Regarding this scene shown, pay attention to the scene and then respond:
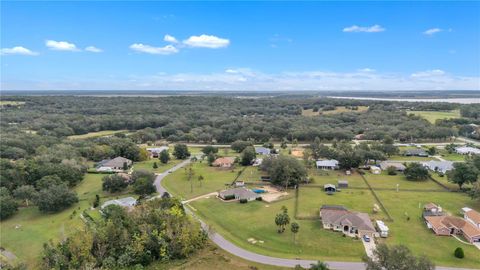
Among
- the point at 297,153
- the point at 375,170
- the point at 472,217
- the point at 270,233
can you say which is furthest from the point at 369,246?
the point at 297,153

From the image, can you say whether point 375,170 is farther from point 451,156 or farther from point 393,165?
point 451,156

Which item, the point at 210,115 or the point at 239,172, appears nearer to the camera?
the point at 239,172

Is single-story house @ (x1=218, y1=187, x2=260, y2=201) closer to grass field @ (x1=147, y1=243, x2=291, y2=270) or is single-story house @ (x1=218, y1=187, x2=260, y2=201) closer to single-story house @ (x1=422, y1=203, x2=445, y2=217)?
grass field @ (x1=147, y1=243, x2=291, y2=270)

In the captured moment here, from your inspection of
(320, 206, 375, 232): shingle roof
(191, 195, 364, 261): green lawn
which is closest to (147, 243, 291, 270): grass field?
(191, 195, 364, 261): green lawn

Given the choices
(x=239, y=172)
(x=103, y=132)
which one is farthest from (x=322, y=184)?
(x=103, y=132)

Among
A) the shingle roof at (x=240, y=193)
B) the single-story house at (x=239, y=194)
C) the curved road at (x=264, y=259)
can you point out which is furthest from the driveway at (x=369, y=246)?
the shingle roof at (x=240, y=193)

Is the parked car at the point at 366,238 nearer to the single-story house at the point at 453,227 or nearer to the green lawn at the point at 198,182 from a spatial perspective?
the single-story house at the point at 453,227

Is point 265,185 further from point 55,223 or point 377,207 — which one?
point 55,223
